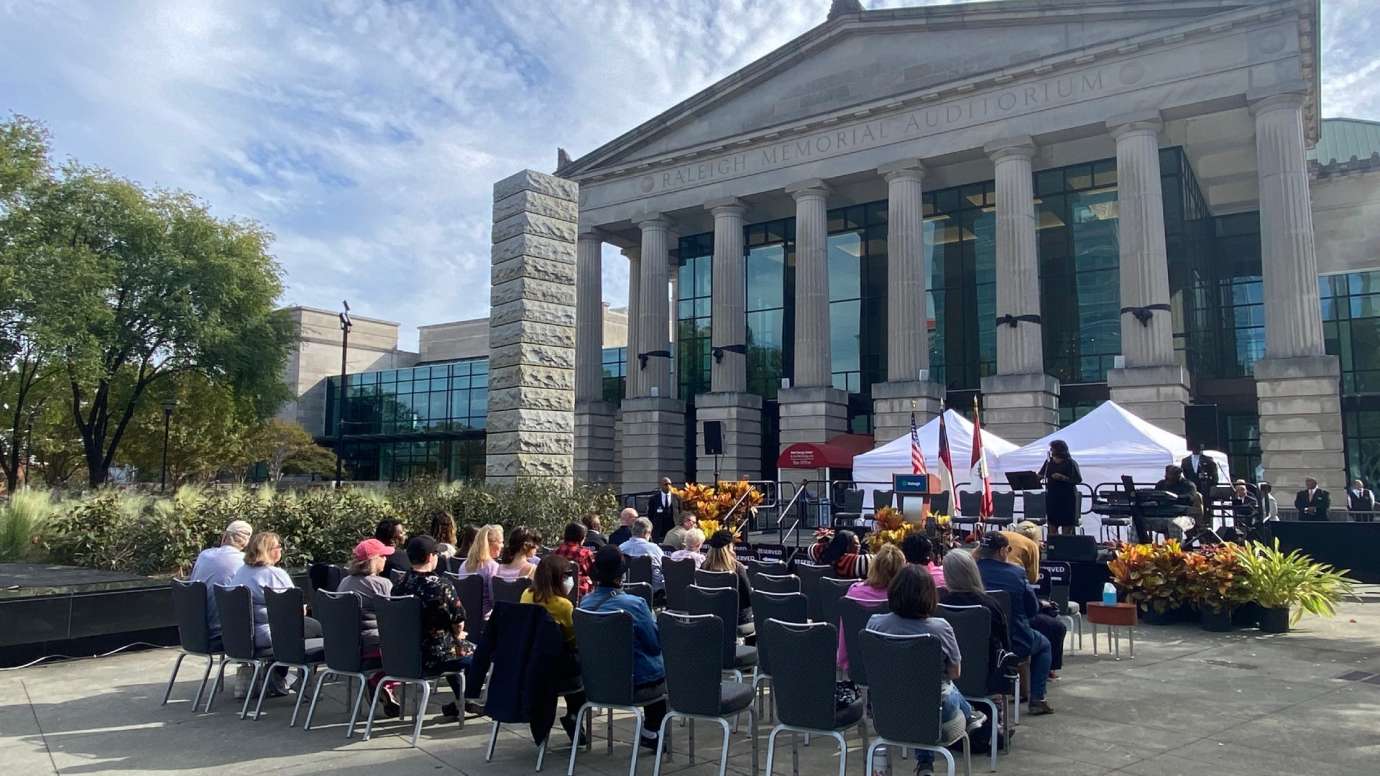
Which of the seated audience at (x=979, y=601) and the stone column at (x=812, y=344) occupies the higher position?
the stone column at (x=812, y=344)

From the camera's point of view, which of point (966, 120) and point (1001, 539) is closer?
point (1001, 539)

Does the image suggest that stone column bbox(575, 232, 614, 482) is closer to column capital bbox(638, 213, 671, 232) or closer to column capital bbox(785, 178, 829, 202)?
column capital bbox(638, 213, 671, 232)

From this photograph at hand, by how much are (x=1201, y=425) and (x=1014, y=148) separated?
10878mm

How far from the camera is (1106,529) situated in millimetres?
18234

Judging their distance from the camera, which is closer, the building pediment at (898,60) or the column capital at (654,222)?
the building pediment at (898,60)

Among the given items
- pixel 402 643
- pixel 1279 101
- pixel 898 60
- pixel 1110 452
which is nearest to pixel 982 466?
pixel 1110 452

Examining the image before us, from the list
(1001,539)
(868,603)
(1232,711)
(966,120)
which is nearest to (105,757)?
(868,603)

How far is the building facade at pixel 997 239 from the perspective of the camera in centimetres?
2680

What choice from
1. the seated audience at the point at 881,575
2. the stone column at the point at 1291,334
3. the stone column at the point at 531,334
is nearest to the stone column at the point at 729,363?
the stone column at the point at 1291,334

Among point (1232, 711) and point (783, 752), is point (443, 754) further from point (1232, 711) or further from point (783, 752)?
point (1232, 711)

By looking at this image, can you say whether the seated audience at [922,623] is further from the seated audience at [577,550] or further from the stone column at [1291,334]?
the stone column at [1291,334]

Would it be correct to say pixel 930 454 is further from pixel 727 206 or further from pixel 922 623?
pixel 727 206

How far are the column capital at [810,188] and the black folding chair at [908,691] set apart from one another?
31286 mm

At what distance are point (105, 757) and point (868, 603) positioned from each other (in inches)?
220
